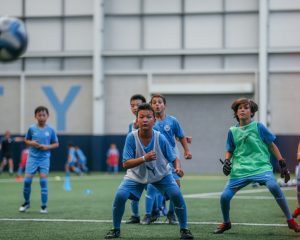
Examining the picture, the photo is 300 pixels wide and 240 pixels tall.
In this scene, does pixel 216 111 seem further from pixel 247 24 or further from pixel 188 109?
pixel 247 24

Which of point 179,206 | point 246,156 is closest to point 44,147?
point 246,156

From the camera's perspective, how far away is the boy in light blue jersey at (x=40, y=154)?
15414 millimetres

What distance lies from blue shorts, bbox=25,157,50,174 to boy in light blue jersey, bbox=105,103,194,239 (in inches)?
192

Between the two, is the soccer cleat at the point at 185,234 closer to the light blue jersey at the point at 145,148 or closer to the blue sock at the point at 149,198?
the light blue jersey at the point at 145,148

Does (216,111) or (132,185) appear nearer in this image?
(132,185)

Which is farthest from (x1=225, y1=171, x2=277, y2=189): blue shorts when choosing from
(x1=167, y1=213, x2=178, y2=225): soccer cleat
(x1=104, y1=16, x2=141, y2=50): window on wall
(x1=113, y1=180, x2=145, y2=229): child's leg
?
(x1=104, y1=16, x2=141, y2=50): window on wall

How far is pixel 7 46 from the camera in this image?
8.64 metres

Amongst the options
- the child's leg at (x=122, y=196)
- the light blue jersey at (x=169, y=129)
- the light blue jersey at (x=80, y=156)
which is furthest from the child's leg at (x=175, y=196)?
the light blue jersey at (x=80, y=156)

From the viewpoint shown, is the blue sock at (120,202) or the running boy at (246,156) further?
the running boy at (246,156)

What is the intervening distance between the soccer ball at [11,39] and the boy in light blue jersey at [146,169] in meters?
2.32

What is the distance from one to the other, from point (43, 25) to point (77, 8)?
6.16 feet

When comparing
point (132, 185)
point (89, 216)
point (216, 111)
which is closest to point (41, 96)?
point (216, 111)

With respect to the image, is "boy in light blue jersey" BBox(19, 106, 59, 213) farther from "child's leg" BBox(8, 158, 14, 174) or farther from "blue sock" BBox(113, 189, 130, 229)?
"child's leg" BBox(8, 158, 14, 174)

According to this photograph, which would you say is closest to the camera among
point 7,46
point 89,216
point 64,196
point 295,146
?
point 7,46
